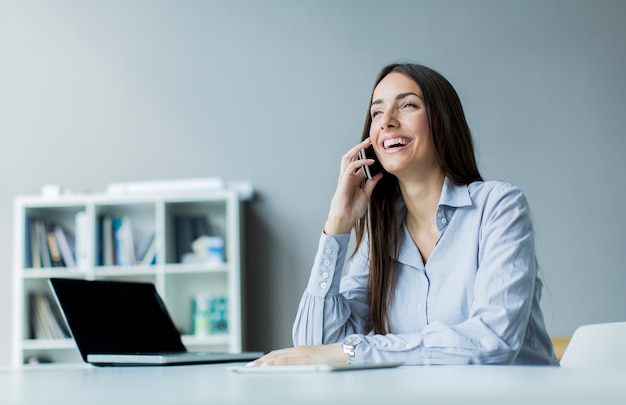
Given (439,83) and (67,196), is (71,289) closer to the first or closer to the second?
(439,83)

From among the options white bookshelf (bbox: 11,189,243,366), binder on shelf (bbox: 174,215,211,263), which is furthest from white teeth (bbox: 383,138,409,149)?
binder on shelf (bbox: 174,215,211,263)

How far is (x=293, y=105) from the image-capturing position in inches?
182

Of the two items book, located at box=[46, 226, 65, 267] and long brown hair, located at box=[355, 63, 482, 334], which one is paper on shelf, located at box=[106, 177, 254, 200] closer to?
Answer: book, located at box=[46, 226, 65, 267]

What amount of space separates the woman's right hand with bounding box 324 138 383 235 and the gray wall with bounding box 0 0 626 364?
2.46 m

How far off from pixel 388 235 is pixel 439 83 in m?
0.40

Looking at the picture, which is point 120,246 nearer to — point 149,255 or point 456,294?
point 149,255

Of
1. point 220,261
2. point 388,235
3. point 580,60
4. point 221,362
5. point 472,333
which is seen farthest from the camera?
point 580,60

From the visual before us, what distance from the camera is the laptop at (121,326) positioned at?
5.40 feet

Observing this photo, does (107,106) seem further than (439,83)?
Yes

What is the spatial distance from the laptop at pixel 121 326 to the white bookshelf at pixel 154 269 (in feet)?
6.92

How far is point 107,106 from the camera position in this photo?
473 cm

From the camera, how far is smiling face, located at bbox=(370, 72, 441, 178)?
1983 millimetres

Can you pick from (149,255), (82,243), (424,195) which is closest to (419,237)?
(424,195)

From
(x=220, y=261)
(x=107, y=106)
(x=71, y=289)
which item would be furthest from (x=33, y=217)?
(x=71, y=289)
